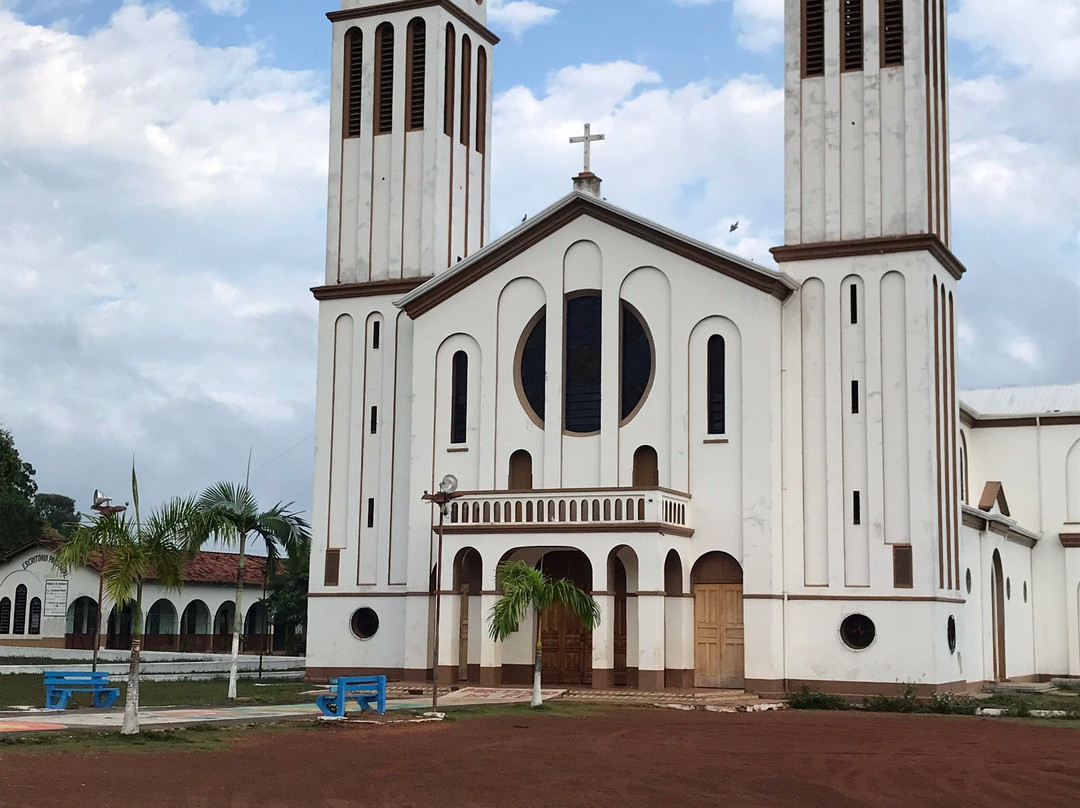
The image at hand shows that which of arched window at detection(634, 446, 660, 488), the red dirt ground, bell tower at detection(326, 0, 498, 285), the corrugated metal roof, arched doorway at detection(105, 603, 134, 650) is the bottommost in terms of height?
the red dirt ground

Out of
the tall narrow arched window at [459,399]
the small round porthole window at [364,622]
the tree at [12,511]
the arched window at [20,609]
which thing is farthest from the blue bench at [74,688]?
the tree at [12,511]

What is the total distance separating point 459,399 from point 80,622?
31.0 m

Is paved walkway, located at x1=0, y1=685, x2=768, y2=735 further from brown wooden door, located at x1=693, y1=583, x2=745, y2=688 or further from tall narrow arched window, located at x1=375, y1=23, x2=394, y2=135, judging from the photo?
tall narrow arched window, located at x1=375, y1=23, x2=394, y2=135

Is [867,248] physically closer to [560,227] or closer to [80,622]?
[560,227]

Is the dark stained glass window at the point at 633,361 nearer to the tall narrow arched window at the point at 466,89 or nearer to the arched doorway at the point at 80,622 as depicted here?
the tall narrow arched window at the point at 466,89

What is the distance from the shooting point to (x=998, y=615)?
39.2 m

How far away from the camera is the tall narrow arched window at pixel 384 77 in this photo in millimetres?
38781

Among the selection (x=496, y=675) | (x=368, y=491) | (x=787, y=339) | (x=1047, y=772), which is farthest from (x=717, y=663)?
(x=1047, y=772)

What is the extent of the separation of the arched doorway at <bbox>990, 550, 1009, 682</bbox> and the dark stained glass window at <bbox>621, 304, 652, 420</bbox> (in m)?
11.8

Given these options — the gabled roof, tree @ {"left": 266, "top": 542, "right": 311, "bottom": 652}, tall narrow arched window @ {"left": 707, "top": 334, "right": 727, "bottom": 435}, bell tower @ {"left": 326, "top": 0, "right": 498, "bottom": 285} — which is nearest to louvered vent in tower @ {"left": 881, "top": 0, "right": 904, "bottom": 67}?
the gabled roof

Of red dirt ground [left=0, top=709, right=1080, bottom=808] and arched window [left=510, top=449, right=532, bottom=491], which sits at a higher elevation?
arched window [left=510, top=449, right=532, bottom=491]

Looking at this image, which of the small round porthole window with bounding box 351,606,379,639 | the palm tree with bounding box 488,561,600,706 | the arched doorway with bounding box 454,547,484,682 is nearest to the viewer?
the palm tree with bounding box 488,561,600,706

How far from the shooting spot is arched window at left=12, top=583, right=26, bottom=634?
60.3 m

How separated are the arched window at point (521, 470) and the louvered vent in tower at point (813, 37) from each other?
11.0 m
